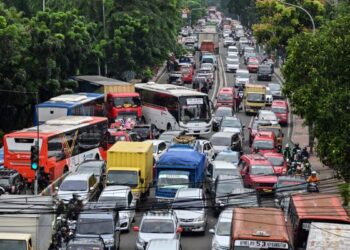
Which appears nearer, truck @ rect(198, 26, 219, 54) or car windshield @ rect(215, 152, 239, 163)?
car windshield @ rect(215, 152, 239, 163)

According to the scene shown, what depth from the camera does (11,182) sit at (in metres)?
36.8

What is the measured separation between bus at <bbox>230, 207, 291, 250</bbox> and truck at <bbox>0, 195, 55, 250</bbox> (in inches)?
196

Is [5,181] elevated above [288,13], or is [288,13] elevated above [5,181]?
[288,13]

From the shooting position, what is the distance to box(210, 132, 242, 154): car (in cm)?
4794

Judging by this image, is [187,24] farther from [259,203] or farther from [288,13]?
[259,203]

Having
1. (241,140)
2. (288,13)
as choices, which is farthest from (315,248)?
(288,13)

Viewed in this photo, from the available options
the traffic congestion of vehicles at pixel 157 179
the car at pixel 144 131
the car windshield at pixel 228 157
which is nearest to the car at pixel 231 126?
the traffic congestion of vehicles at pixel 157 179

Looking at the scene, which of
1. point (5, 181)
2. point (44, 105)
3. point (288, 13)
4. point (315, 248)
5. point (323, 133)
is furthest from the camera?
point (288, 13)

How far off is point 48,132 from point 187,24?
128 metres

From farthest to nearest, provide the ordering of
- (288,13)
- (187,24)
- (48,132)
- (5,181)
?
(187,24) < (288,13) < (48,132) < (5,181)

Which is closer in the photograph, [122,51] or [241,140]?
[241,140]

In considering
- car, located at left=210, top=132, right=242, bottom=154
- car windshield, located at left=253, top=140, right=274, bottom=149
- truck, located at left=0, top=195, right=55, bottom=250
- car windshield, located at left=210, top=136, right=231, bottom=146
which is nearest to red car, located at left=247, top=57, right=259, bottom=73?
car, located at left=210, top=132, right=242, bottom=154

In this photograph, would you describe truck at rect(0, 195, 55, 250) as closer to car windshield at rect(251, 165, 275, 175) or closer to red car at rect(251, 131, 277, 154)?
car windshield at rect(251, 165, 275, 175)

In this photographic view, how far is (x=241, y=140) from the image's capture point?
165 feet
